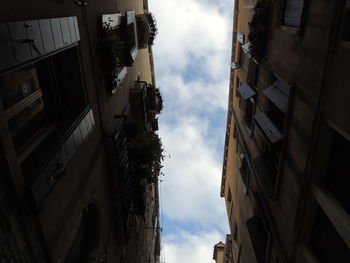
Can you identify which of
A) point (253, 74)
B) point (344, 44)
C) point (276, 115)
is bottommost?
point (276, 115)

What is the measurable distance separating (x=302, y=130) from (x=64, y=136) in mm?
5901

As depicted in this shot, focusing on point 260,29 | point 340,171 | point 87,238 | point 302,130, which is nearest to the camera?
point 340,171

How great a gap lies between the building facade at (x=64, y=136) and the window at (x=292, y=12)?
5.29 m

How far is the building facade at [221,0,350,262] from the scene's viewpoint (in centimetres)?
673

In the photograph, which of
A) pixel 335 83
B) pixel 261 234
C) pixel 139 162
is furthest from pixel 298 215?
pixel 139 162

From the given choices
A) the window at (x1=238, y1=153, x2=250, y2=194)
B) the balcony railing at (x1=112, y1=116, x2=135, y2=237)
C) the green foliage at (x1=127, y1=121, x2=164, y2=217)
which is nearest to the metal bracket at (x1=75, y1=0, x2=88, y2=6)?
the balcony railing at (x1=112, y1=116, x2=135, y2=237)

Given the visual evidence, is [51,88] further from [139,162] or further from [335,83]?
[335,83]

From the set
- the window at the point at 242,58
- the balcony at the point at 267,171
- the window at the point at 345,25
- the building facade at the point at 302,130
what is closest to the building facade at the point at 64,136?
the balcony at the point at 267,171

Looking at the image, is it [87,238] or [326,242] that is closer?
[326,242]

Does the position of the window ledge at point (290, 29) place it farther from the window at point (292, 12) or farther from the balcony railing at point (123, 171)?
the balcony railing at point (123, 171)

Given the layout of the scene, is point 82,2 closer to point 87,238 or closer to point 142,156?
point 142,156

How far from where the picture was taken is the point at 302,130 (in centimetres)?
860

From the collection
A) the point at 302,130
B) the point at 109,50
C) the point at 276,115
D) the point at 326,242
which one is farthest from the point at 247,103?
the point at 326,242

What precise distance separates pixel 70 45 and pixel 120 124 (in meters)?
4.36
